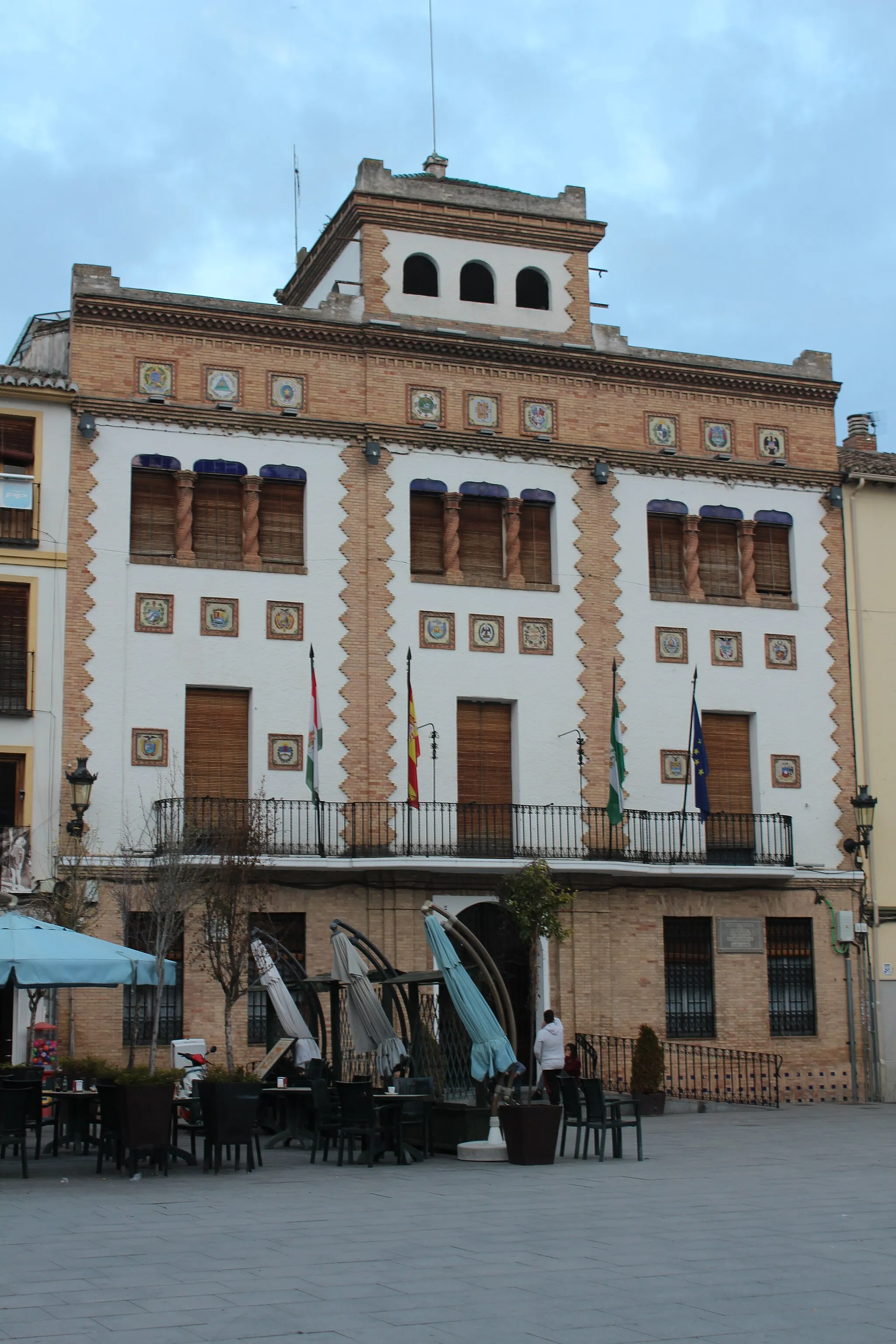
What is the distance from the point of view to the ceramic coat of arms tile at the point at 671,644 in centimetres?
2877

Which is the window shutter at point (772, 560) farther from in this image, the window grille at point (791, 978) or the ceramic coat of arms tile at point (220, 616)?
the ceramic coat of arms tile at point (220, 616)

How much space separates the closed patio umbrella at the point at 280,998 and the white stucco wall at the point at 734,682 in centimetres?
901

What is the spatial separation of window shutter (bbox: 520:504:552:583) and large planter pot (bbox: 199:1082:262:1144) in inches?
536

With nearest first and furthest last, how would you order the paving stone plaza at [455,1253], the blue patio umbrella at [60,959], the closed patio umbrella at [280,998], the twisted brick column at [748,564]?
the paving stone plaza at [455,1253] → the blue patio umbrella at [60,959] → the closed patio umbrella at [280,998] → the twisted brick column at [748,564]

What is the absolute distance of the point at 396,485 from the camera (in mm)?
27703

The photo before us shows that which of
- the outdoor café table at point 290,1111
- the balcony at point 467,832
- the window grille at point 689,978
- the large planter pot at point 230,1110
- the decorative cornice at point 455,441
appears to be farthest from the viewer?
the window grille at point 689,978

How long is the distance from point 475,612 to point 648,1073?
26.2 feet

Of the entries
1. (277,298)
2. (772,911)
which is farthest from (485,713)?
(277,298)

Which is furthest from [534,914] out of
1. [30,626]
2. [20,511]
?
[20,511]

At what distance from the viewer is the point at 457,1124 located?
59.5 feet

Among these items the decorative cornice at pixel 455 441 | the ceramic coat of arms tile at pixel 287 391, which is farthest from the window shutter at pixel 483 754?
the ceramic coat of arms tile at pixel 287 391

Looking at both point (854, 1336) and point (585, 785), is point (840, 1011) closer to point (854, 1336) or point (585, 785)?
point (585, 785)

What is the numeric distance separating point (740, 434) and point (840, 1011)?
1041cm

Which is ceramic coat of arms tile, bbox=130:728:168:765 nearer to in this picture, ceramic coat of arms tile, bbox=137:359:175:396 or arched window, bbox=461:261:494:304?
ceramic coat of arms tile, bbox=137:359:175:396
